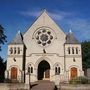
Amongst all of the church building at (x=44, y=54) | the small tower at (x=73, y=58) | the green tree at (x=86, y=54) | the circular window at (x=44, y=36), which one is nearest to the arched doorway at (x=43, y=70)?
the church building at (x=44, y=54)

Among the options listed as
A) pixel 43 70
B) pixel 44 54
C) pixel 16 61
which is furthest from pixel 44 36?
pixel 16 61

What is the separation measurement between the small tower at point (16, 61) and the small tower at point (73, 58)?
854cm

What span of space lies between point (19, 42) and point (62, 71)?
9.99 meters

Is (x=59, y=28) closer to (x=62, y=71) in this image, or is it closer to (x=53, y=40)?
(x=53, y=40)

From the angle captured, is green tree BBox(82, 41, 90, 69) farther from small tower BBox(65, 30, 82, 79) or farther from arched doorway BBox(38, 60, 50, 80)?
small tower BBox(65, 30, 82, 79)

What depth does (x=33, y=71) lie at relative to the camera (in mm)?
55281

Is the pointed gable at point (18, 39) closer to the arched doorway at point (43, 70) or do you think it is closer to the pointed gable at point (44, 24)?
the pointed gable at point (44, 24)

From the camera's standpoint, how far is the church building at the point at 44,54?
54.5 metres

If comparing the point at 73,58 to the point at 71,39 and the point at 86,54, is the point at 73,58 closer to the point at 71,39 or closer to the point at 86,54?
the point at 71,39

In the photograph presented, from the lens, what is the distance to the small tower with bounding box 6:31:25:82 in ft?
178

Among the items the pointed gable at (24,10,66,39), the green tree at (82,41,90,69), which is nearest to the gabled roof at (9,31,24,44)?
the pointed gable at (24,10,66,39)

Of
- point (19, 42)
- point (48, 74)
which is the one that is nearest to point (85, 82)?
point (48, 74)

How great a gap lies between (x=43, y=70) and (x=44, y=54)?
145 inches

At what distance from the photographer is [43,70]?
57344mm
